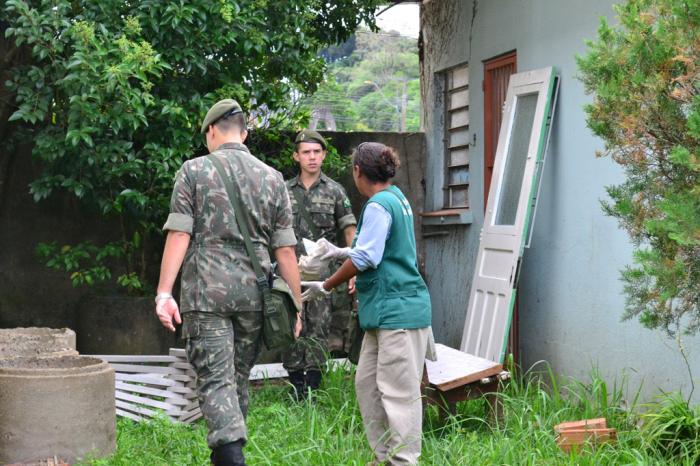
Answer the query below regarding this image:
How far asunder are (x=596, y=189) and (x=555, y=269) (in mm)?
800

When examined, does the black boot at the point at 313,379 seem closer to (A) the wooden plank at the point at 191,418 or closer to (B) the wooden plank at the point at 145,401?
(A) the wooden plank at the point at 191,418

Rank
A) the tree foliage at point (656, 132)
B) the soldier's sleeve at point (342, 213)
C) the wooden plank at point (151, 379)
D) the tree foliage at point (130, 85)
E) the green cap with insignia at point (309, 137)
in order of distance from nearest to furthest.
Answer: the tree foliage at point (656, 132)
the tree foliage at point (130, 85)
the wooden plank at point (151, 379)
the green cap with insignia at point (309, 137)
the soldier's sleeve at point (342, 213)

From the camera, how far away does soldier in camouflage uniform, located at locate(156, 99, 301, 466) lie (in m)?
4.81

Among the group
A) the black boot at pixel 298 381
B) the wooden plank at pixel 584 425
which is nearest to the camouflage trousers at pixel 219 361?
the wooden plank at pixel 584 425

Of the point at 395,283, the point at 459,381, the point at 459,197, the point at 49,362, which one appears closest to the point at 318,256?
the point at 395,283

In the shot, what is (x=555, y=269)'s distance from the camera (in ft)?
23.9

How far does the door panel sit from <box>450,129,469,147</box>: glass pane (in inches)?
54.9

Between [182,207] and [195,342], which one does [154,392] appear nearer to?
[195,342]

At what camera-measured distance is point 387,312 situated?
16.6 ft

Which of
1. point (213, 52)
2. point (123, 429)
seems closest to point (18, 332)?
point (123, 429)

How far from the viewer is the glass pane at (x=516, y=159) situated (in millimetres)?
7426

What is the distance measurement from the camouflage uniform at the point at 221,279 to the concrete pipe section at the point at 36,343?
1429mm

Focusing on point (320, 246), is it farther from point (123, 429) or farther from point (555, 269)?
point (555, 269)

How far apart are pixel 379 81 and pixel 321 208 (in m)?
30.6
